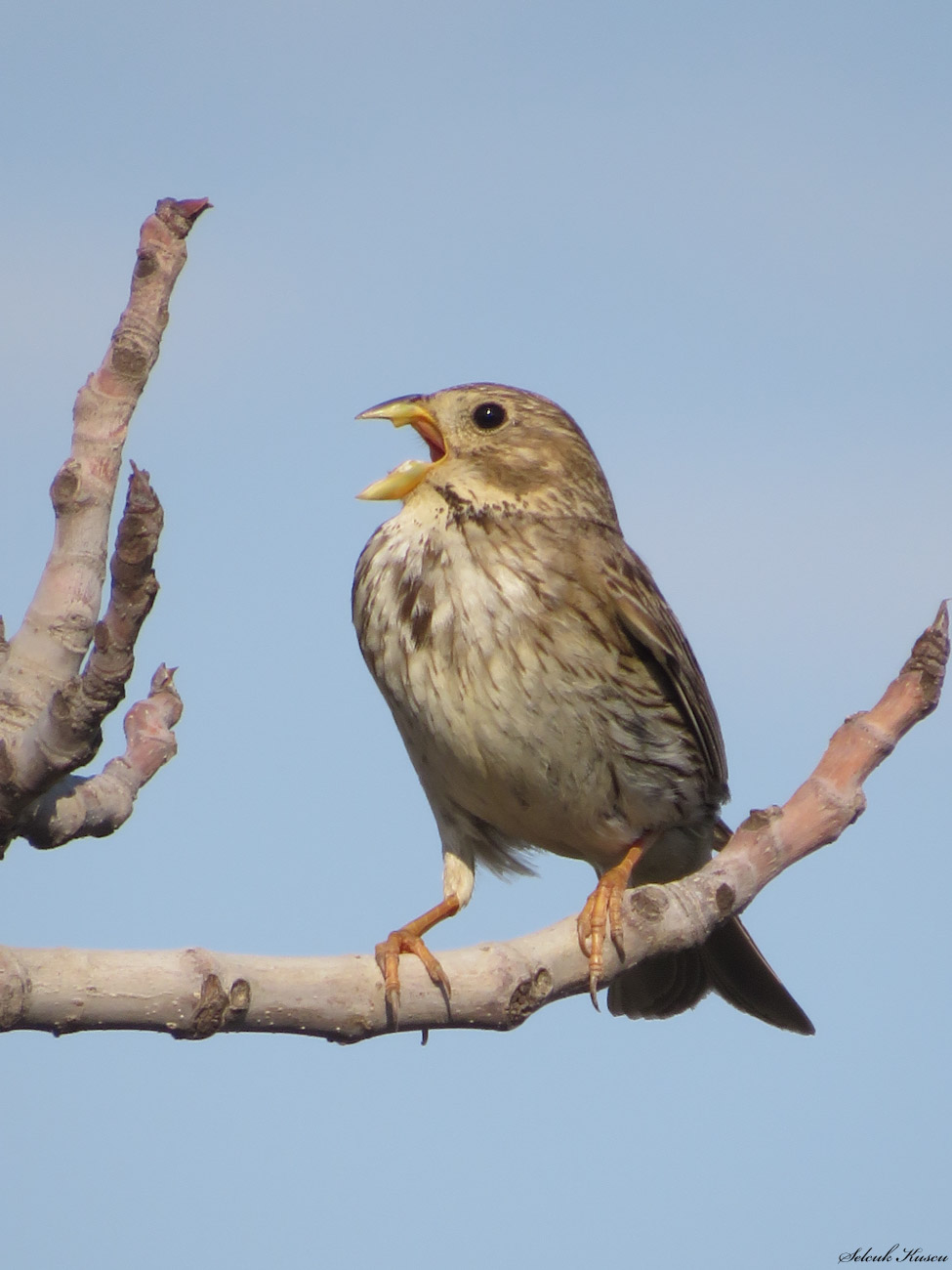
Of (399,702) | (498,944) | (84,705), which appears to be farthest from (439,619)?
(84,705)

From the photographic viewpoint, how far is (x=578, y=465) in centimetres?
577

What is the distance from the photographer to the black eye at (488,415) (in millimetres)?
5566

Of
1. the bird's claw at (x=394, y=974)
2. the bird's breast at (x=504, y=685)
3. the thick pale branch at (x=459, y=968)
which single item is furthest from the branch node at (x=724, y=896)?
the bird's breast at (x=504, y=685)

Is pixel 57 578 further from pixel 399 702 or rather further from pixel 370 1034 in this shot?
pixel 399 702

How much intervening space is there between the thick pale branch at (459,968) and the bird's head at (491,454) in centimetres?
165

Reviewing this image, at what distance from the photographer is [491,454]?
5.51 meters

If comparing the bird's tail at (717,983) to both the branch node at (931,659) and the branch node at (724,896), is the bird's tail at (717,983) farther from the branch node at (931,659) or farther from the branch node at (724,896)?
the branch node at (931,659)

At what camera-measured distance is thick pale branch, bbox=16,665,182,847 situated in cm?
330

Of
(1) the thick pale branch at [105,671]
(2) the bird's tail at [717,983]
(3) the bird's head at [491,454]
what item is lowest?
(2) the bird's tail at [717,983]

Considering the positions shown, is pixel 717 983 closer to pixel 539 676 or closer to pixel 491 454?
pixel 539 676

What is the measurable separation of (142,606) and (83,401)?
65cm

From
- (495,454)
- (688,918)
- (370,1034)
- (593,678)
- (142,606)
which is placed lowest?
(370,1034)

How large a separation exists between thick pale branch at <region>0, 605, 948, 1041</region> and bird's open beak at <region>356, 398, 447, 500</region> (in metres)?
1.77

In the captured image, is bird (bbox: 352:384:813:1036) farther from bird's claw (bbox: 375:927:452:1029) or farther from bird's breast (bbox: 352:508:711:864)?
bird's claw (bbox: 375:927:452:1029)
